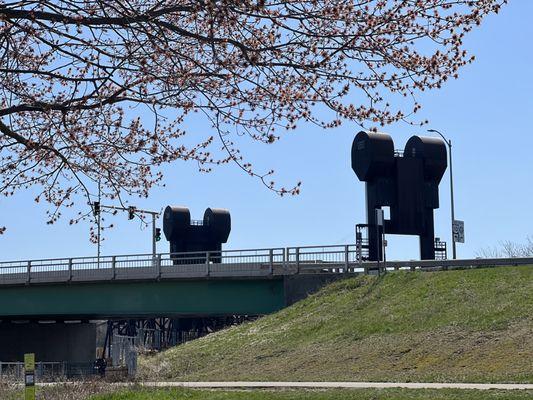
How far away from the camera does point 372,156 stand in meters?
52.2

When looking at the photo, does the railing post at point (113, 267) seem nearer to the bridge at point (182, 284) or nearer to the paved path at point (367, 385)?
the bridge at point (182, 284)

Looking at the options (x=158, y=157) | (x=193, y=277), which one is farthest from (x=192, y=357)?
(x=158, y=157)

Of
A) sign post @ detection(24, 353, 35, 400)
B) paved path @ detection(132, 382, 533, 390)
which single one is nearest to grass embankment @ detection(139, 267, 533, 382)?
paved path @ detection(132, 382, 533, 390)

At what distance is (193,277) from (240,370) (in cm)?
1438

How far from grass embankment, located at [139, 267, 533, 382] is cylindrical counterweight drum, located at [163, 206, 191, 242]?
41.8 metres

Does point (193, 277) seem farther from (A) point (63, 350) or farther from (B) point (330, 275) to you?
(A) point (63, 350)

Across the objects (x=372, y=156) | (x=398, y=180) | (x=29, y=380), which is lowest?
(x=29, y=380)

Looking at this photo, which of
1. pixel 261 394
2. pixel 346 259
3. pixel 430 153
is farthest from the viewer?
pixel 430 153

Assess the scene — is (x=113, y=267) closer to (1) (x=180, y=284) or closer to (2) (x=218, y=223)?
(1) (x=180, y=284)

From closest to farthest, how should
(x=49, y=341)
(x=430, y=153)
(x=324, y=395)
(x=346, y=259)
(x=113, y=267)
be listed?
(x=324, y=395) → (x=346, y=259) → (x=113, y=267) → (x=430, y=153) → (x=49, y=341)

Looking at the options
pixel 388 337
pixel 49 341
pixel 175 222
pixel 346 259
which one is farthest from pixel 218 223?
pixel 388 337

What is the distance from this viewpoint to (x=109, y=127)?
53.5ft

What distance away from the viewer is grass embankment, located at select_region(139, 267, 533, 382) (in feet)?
88.5

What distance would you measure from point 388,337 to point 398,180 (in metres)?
22.7
